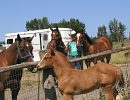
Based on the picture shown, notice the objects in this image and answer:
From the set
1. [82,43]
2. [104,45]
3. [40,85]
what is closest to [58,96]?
[40,85]

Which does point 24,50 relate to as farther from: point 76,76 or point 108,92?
point 108,92

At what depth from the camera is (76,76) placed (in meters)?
7.12

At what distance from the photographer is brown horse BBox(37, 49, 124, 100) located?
7.00 m

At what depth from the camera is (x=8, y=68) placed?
23.8 feet

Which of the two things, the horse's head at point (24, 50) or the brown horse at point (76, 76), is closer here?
the brown horse at point (76, 76)

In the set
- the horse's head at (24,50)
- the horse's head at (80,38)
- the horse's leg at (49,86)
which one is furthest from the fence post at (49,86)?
the horse's head at (80,38)

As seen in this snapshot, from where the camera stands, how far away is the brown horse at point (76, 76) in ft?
23.0

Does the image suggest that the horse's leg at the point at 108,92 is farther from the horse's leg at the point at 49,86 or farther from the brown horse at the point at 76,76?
the horse's leg at the point at 49,86

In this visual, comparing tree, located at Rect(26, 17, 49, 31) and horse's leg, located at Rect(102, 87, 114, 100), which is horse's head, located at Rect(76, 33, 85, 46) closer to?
horse's leg, located at Rect(102, 87, 114, 100)

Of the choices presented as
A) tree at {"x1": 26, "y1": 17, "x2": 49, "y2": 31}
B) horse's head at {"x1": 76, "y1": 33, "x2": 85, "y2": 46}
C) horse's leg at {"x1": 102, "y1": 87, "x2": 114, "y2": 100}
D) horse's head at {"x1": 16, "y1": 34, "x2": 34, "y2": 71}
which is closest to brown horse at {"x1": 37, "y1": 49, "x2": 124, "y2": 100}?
horse's leg at {"x1": 102, "y1": 87, "x2": 114, "y2": 100}

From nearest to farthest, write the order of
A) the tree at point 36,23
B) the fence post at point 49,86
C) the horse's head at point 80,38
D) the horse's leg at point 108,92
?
1. the horse's leg at point 108,92
2. the fence post at point 49,86
3. the horse's head at point 80,38
4. the tree at point 36,23

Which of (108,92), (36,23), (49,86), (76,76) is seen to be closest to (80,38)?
(49,86)

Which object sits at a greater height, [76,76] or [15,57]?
[15,57]

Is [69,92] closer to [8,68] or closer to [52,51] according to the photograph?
[52,51]
